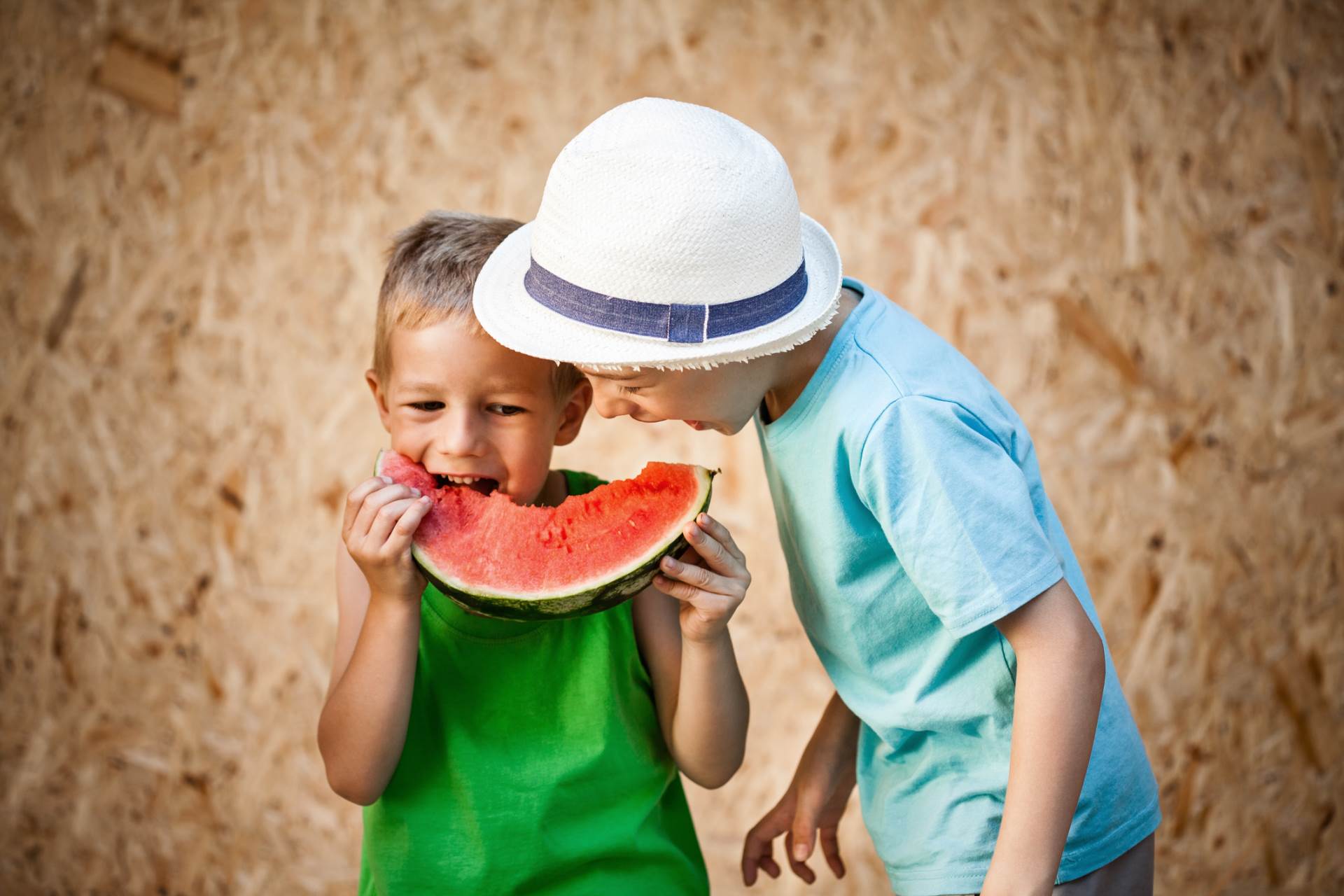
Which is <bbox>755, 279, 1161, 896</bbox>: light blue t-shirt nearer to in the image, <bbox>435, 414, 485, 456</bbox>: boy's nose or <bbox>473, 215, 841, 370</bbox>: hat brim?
<bbox>473, 215, 841, 370</bbox>: hat brim

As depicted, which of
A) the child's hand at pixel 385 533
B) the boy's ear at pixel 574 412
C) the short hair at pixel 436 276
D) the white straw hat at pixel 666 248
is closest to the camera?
the white straw hat at pixel 666 248

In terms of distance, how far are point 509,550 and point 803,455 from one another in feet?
1.27

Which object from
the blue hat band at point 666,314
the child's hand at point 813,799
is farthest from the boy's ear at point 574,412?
the child's hand at point 813,799

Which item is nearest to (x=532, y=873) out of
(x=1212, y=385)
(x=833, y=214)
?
(x=833, y=214)

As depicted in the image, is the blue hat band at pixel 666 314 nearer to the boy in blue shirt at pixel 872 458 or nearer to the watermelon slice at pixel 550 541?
the boy in blue shirt at pixel 872 458

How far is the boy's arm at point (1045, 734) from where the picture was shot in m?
1.22

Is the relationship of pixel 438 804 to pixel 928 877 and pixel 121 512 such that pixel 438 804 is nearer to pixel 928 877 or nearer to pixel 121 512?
pixel 928 877

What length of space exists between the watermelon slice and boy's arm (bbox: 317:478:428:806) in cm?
4

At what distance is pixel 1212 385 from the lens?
2.70m

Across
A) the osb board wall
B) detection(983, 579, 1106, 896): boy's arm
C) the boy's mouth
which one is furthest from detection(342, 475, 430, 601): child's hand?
the osb board wall

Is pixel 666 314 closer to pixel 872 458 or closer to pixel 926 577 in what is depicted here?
pixel 872 458

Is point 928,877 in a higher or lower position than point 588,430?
lower

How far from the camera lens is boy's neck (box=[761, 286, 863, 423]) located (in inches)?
54.2

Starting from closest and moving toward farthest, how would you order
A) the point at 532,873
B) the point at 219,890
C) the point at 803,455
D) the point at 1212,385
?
the point at 803,455 < the point at 532,873 < the point at 1212,385 < the point at 219,890
